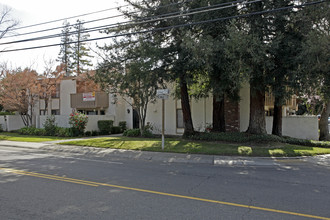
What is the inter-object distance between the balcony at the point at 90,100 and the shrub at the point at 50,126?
3408 millimetres

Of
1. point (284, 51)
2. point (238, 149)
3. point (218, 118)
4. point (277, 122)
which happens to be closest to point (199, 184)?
point (238, 149)

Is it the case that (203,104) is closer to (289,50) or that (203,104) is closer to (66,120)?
(289,50)

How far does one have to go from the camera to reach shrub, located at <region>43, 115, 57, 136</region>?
22.5 metres

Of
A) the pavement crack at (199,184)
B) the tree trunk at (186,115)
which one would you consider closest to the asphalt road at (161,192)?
the pavement crack at (199,184)

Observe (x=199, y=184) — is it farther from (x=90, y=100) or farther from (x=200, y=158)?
(x=90, y=100)

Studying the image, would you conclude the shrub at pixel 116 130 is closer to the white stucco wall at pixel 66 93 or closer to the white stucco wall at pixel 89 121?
the white stucco wall at pixel 89 121

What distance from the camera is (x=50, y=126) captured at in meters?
23.0

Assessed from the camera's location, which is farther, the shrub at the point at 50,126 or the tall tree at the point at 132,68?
the shrub at the point at 50,126

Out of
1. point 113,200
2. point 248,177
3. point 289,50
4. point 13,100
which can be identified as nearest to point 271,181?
point 248,177

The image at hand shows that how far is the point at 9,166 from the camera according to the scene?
9.33 meters

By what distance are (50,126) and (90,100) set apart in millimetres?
4595

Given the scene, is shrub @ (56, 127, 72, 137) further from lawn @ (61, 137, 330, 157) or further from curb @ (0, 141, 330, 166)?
curb @ (0, 141, 330, 166)

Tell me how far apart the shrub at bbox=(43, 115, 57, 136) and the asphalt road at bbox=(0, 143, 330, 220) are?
44.5 feet

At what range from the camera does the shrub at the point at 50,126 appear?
2255cm
